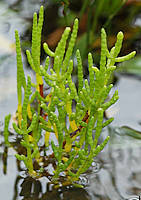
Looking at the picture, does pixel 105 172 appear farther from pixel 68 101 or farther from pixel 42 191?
pixel 68 101

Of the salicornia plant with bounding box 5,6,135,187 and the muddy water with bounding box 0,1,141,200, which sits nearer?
the salicornia plant with bounding box 5,6,135,187

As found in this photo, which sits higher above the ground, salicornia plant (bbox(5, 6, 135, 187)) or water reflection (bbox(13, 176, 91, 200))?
salicornia plant (bbox(5, 6, 135, 187))

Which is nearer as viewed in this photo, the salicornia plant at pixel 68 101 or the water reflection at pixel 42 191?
the salicornia plant at pixel 68 101

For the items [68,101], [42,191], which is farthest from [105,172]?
[68,101]

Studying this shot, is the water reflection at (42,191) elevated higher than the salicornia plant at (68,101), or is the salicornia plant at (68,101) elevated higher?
the salicornia plant at (68,101)

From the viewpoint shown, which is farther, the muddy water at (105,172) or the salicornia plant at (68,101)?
the muddy water at (105,172)

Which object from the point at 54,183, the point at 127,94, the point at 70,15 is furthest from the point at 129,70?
the point at 54,183

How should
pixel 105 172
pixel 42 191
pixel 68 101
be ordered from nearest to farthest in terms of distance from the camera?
pixel 68 101
pixel 42 191
pixel 105 172

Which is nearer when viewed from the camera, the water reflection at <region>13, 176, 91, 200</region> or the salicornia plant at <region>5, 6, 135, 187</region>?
the salicornia plant at <region>5, 6, 135, 187</region>
